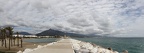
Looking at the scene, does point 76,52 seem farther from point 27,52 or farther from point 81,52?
point 27,52

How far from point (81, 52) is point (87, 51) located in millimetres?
772

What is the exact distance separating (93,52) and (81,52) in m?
1.36

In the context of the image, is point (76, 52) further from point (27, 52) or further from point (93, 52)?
point (27, 52)

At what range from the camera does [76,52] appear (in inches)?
603

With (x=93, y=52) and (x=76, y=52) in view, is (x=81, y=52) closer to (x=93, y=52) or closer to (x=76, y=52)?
(x=76, y=52)

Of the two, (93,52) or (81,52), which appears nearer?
(81,52)

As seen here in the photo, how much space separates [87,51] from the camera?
52.2ft

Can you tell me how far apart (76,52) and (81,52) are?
0.35 m

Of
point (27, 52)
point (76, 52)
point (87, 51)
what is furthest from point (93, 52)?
Answer: point (27, 52)

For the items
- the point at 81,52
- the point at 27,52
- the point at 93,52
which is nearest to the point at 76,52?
the point at 81,52

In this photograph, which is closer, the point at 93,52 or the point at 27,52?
the point at 27,52

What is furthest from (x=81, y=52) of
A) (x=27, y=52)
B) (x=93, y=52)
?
(x=27, y=52)

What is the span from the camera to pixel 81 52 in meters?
15.3

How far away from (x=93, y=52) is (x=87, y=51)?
610mm
